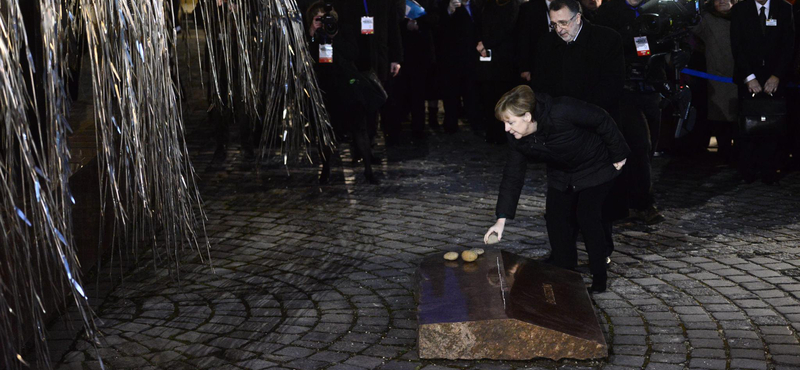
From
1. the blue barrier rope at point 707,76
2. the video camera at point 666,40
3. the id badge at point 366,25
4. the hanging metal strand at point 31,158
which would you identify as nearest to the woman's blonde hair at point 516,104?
the video camera at point 666,40

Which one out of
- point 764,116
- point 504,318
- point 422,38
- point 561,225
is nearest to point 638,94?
point 561,225

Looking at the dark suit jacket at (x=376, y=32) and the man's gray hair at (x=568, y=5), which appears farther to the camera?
the dark suit jacket at (x=376, y=32)

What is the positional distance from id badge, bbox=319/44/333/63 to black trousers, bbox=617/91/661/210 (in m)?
2.93

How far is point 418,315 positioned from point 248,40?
226 centimetres

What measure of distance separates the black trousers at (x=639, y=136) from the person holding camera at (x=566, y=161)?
128cm

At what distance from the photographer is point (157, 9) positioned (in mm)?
3051

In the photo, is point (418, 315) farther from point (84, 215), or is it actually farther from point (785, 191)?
point (785, 191)

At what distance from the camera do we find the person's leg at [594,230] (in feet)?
20.5

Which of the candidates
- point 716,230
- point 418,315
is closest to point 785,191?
point 716,230

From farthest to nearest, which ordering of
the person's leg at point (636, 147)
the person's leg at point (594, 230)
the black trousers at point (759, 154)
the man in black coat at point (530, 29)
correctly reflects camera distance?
1. the man in black coat at point (530, 29)
2. the black trousers at point (759, 154)
3. the person's leg at point (636, 147)
4. the person's leg at point (594, 230)

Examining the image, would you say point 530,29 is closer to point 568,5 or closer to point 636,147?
point 636,147

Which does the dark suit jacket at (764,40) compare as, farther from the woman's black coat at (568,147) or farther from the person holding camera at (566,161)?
the woman's black coat at (568,147)

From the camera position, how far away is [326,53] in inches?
360

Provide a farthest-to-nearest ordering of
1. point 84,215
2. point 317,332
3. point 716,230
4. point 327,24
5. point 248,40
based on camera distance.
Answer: point 327,24
point 716,230
point 84,215
point 317,332
point 248,40
